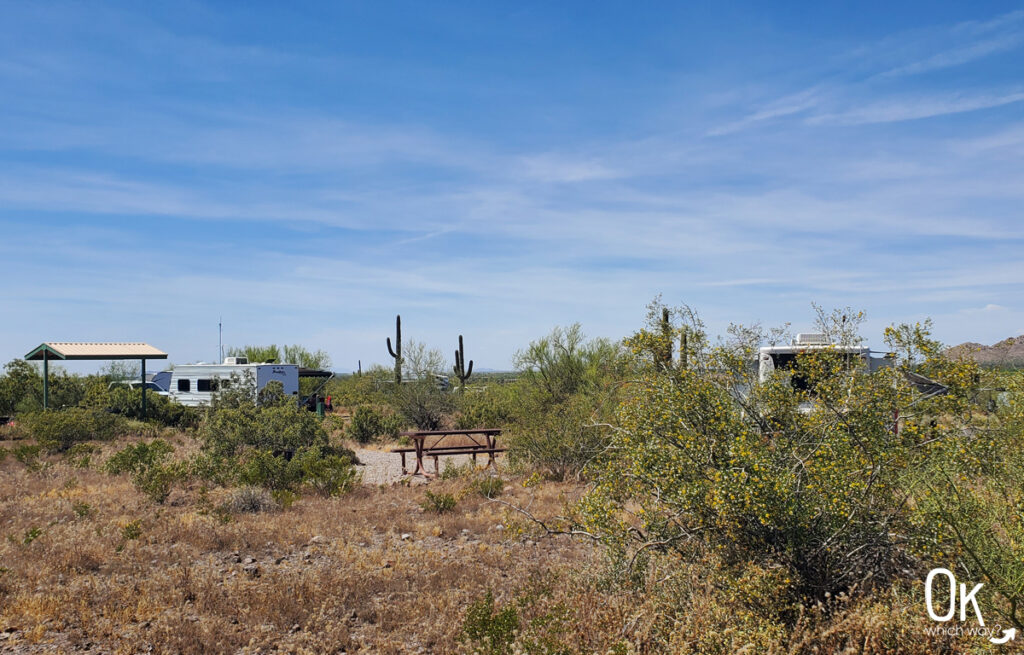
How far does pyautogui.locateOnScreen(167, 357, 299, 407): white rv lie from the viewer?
26.4 m

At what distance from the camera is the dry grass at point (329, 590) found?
470 cm

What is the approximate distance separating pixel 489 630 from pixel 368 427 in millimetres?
17455

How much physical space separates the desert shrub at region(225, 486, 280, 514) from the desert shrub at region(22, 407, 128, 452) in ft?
27.7

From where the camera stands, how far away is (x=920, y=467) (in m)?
5.00

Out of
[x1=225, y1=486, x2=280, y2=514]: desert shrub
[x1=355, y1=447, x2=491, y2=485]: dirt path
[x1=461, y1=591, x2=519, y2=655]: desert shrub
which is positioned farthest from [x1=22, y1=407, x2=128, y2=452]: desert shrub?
[x1=461, y1=591, x2=519, y2=655]: desert shrub

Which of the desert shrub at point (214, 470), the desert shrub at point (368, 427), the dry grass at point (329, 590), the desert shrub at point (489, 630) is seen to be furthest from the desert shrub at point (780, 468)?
the desert shrub at point (368, 427)

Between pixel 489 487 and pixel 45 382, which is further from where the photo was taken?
pixel 45 382

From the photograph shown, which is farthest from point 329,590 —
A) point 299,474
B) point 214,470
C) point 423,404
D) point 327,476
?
point 423,404

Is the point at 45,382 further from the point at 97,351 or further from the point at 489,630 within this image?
the point at 489,630

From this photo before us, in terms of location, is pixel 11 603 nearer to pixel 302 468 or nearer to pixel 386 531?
pixel 386 531

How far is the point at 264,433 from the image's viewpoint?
51.2ft

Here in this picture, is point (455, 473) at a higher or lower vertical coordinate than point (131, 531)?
lower

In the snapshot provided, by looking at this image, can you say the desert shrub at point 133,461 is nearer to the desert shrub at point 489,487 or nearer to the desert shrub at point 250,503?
the desert shrub at point 250,503

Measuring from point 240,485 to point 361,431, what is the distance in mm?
9905
